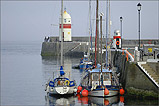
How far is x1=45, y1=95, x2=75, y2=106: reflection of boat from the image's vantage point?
25875mm

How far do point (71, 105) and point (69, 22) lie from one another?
43.4m

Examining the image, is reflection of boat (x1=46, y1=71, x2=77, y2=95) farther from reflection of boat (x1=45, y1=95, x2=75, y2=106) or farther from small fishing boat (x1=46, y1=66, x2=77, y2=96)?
reflection of boat (x1=45, y1=95, x2=75, y2=106)

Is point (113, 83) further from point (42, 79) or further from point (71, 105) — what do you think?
point (42, 79)

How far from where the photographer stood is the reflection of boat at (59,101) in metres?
25.9

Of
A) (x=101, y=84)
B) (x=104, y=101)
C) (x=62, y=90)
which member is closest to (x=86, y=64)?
(x=62, y=90)

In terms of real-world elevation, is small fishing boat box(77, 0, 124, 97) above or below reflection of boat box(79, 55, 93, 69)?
below

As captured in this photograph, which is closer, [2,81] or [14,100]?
[14,100]

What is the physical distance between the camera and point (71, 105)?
2548cm

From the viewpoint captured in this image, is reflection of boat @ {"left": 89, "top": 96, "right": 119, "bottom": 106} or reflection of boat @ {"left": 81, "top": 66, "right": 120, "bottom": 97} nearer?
reflection of boat @ {"left": 89, "top": 96, "right": 119, "bottom": 106}

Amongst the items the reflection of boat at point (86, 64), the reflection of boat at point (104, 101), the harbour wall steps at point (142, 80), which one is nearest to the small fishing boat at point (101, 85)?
the reflection of boat at point (104, 101)

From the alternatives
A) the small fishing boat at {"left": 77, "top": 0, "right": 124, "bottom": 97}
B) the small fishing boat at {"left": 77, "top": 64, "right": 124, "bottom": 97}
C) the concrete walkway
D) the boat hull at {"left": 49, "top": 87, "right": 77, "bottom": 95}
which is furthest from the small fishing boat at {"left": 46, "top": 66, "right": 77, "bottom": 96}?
the concrete walkway

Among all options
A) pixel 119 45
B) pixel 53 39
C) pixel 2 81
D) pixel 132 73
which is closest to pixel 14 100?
pixel 132 73

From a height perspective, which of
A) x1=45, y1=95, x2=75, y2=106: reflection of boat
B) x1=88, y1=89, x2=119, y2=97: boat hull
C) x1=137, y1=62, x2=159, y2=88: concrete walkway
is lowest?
x1=45, y1=95, x2=75, y2=106: reflection of boat

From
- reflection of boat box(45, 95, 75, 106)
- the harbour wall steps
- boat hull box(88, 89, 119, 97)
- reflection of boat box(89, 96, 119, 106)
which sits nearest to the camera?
the harbour wall steps
